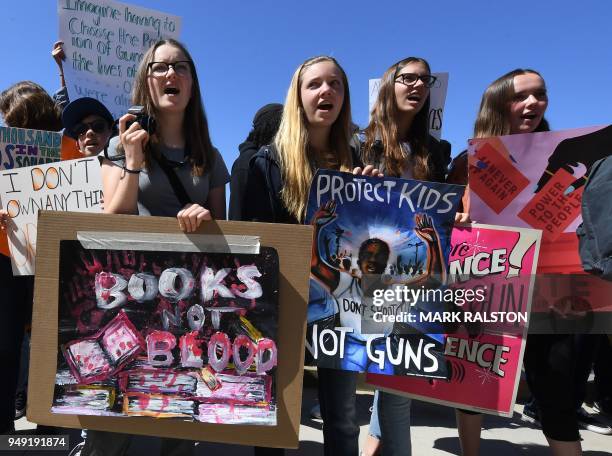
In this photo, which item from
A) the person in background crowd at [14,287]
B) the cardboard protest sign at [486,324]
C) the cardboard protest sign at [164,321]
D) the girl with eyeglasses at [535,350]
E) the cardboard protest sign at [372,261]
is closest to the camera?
the cardboard protest sign at [164,321]

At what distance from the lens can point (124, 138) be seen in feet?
5.00

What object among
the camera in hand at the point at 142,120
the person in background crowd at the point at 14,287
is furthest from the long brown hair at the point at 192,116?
the person in background crowd at the point at 14,287

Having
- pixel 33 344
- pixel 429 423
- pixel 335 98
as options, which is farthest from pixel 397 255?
pixel 429 423

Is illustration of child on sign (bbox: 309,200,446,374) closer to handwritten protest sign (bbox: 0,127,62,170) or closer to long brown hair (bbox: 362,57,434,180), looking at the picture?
long brown hair (bbox: 362,57,434,180)

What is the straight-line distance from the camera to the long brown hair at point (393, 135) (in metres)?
2.10

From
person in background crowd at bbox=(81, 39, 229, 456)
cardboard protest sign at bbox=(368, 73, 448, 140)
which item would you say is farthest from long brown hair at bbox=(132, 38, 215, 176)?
cardboard protest sign at bbox=(368, 73, 448, 140)

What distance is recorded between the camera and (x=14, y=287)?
228cm

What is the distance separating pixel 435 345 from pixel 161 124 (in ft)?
4.58

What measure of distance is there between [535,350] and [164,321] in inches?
62.1

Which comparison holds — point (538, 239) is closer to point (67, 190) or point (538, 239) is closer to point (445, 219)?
point (445, 219)

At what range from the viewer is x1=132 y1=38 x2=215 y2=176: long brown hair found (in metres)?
1.79

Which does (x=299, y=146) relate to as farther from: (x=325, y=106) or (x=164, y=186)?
(x=164, y=186)

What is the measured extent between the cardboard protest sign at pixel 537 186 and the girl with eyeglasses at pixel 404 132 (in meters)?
0.29

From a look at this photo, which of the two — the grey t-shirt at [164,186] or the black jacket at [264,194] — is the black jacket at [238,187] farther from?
the grey t-shirt at [164,186]
